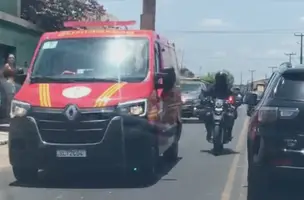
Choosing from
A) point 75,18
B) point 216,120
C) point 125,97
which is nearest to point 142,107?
point 125,97

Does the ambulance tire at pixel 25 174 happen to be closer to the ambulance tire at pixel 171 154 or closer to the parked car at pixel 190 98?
the ambulance tire at pixel 171 154

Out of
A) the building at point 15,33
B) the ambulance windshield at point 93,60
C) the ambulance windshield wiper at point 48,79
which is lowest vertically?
the ambulance windshield wiper at point 48,79

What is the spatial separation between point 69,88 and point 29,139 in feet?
3.28

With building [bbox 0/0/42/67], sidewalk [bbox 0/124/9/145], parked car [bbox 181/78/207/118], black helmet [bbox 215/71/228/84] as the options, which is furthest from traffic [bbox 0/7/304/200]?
parked car [bbox 181/78/207/118]

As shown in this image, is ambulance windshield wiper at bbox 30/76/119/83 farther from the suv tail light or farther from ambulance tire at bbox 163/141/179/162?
ambulance tire at bbox 163/141/179/162

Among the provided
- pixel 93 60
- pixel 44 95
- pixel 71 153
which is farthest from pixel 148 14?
pixel 71 153

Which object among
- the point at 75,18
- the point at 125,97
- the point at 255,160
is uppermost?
the point at 75,18

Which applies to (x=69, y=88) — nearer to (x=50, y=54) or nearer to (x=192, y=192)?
(x=50, y=54)

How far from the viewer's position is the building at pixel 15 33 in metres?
23.7

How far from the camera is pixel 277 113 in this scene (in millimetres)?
8609

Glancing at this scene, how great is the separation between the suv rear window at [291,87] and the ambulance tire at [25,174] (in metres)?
4.18

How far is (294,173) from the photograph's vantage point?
8484mm

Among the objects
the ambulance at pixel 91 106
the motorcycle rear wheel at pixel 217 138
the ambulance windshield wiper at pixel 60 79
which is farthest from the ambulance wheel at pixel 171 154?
the ambulance windshield wiper at pixel 60 79

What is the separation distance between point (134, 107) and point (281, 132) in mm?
2723
